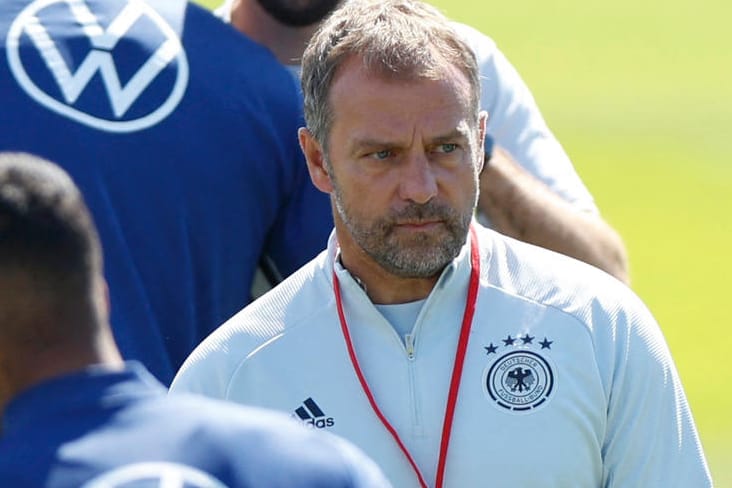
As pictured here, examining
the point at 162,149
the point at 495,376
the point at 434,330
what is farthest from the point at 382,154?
the point at 162,149

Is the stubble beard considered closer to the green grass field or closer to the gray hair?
the gray hair

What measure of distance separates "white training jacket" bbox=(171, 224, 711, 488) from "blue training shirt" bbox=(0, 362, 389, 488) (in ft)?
2.99

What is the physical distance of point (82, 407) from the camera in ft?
9.07

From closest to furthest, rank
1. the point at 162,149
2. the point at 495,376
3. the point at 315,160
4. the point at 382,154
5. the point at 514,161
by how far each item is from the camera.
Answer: the point at 495,376 → the point at 382,154 → the point at 315,160 → the point at 162,149 → the point at 514,161

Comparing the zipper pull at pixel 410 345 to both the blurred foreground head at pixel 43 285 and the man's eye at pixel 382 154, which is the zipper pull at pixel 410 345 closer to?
the man's eye at pixel 382 154

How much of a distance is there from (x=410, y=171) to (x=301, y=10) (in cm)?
108

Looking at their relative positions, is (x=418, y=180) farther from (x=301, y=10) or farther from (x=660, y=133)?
(x=660, y=133)

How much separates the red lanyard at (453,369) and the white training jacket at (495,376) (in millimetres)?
14

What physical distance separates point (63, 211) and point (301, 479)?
0.54 metres

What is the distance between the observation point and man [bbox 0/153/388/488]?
8.92 feet

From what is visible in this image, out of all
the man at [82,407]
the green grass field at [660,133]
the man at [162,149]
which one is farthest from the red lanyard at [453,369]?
the green grass field at [660,133]

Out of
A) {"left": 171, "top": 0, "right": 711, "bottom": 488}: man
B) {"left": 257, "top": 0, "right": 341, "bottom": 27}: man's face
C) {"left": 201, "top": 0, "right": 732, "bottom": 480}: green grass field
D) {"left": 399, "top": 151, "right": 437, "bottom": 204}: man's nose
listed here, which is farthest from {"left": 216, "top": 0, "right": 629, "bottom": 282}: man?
{"left": 201, "top": 0, "right": 732, "bottom": 480}: green grass field

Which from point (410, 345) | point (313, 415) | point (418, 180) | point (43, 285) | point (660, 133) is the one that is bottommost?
point (660, 133)

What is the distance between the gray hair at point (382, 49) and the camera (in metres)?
3.97
